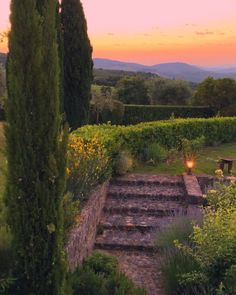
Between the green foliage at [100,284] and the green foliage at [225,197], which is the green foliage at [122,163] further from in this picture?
the green foliage at [100,284]

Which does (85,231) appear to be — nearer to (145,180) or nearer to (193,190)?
(193,190)

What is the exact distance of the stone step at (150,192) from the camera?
10523 mm

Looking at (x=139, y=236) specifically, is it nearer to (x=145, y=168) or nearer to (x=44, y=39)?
→ (x=145, y=168)

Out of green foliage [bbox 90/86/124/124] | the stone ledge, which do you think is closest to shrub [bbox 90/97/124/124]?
green foliage [bbox 90/86/124/124]

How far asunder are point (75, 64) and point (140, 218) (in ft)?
31.1

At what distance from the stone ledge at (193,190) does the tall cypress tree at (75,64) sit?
691 cm

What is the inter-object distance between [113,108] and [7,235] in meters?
20.0

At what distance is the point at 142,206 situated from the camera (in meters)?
10.0

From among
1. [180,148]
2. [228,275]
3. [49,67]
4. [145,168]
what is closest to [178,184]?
[145,168]

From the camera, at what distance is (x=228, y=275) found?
5.37 m

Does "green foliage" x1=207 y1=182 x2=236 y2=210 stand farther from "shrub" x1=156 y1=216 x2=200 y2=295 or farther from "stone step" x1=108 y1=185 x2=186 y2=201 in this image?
"stone step" x1=108 y1=185 x2=186 y2=201

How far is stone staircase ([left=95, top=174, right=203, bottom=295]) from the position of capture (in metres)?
7.55

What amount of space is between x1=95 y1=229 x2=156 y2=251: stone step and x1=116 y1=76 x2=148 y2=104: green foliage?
28.0 metres

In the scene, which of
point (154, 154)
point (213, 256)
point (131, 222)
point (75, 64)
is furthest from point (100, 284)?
point (75, 64)
